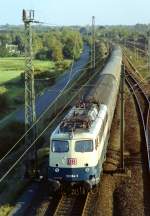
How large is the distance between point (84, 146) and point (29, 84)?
4.85m

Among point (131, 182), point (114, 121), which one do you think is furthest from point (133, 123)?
point (131, 182)

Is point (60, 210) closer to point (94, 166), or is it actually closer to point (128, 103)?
point (94, 166)

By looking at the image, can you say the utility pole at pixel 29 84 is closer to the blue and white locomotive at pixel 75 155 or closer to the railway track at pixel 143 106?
the blue and white locomotive at pixel 75 155

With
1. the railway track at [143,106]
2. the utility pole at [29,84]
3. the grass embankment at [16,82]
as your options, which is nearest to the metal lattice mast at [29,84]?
the utility pole at [29,84]

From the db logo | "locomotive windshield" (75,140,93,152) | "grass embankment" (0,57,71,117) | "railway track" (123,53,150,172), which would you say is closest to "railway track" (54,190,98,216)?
the db logo

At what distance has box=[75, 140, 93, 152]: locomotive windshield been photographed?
20.1 m

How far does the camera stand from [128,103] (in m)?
45.3

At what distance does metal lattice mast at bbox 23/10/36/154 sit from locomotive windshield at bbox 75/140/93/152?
3.47m

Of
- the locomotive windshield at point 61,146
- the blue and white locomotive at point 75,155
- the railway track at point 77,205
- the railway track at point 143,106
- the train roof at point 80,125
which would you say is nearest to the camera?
the railway track at point 77,205

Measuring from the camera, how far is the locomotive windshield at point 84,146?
2009cm

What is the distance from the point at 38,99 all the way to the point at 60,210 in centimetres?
3999

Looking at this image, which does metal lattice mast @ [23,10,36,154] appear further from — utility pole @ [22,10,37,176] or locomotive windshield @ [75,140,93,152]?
locomotive windshield @ [75,140,93,152]

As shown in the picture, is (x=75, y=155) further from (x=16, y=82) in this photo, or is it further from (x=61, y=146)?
(x=16, y=82)

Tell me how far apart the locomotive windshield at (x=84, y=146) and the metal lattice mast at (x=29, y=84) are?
3475 millimetres
